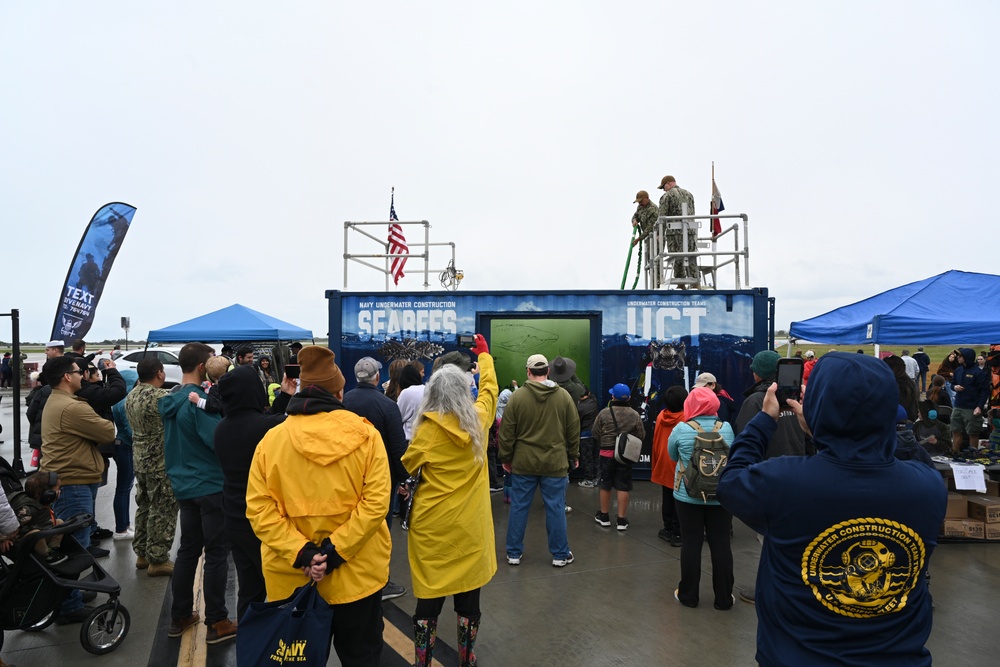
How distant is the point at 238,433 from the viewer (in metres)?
3.55

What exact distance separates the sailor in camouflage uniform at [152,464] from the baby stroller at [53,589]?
0.95 m

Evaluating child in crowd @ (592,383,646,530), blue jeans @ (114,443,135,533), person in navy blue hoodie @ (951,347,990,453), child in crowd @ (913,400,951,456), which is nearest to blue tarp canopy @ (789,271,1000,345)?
child in crowd @ (913,400,951,456)

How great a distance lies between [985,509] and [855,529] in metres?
5.96

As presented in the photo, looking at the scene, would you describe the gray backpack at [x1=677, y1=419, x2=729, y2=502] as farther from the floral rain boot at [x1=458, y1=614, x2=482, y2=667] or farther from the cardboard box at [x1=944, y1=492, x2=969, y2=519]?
the cardboard box at [x1=944, y1=492, x2=969, y2=519]

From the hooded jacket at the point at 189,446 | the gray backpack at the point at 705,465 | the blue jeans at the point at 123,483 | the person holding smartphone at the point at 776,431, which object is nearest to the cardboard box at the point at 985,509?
the person holding smartphone at the point at 776,431

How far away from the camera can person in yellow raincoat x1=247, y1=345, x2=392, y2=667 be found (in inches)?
110

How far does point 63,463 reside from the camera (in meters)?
5.07

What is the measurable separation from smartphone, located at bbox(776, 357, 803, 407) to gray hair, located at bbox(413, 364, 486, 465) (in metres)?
1.71

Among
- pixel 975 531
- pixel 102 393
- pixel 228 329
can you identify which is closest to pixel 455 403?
pixel 102 393

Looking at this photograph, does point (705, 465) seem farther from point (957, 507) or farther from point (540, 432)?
point (957, 507)

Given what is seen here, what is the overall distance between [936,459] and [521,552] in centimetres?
477

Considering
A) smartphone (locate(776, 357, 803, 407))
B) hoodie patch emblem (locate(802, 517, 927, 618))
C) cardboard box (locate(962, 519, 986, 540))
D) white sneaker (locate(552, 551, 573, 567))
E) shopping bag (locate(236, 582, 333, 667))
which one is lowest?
white sneaker (locate(552, 551, 573, 567))

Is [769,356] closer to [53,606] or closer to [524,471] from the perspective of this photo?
[524,471]

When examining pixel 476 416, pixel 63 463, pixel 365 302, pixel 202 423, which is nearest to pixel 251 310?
pixel 365 302
